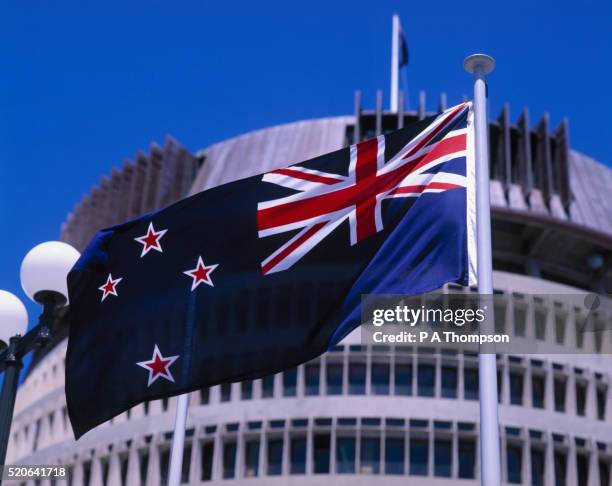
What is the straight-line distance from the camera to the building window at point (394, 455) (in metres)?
49.9

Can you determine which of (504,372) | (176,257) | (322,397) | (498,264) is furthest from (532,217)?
(176,257)

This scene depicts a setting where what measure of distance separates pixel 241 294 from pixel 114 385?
2.57 metres

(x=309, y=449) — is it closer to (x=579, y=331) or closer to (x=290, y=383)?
(x=290, y=383)

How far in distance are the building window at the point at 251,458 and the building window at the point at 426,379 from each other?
26.7 feet

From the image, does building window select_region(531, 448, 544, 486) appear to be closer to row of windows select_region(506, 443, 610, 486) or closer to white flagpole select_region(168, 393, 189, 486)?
row of windows select_region(506, 443, 610, 486)

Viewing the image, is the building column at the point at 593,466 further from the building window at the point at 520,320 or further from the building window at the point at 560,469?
the building window at the point at 520,320

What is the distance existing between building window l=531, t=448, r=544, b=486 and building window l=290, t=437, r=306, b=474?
10.5 meters

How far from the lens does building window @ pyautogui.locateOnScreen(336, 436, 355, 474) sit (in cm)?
5016

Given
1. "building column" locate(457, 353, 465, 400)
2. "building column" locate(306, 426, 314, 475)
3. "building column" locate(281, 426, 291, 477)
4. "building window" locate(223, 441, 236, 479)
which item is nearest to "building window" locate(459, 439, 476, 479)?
"building column" locate(457, 353, 465, 400)

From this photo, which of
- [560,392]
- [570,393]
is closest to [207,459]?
[560,392]

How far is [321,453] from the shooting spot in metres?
51.0

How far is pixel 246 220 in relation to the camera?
18172 millimetres

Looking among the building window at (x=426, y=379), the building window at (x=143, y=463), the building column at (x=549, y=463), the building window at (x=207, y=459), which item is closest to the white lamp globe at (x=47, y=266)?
the building window at (x=207, y=459)

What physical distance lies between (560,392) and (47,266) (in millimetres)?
42363
